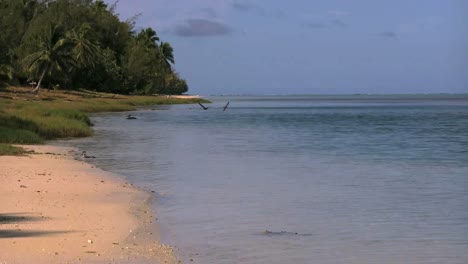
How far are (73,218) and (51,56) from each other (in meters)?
65.7

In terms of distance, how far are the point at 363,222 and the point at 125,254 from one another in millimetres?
5447

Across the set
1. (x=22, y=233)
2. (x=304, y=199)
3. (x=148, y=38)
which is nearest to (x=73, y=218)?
(x=22, y=233)

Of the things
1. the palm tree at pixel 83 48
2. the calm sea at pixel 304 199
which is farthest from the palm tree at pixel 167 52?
the calm sea at pixel 304 199

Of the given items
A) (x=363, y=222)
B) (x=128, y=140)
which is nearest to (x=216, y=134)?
(x=128, y=140)

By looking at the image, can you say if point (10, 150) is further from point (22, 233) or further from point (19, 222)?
point (22, 233)

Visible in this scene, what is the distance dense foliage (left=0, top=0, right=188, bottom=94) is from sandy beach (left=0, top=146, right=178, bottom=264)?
5324cm

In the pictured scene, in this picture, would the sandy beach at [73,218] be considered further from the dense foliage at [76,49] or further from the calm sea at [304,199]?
the dense foliage at [76,49]

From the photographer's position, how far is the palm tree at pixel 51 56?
7494 centimetres

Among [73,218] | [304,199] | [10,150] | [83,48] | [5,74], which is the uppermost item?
[83,48]

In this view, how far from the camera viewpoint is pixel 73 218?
1246cm

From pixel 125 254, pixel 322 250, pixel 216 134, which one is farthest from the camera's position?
pixel 216 134

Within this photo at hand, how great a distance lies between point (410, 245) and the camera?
11375 mm

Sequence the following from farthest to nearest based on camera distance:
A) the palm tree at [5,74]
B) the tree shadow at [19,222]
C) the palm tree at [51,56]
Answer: the palm tree at [51,56] → the palm tree at [5,74] → the tree shadow at [19,222]

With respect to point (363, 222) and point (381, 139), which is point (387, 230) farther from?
point (381, 139)
